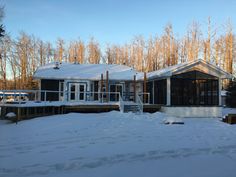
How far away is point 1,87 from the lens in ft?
139

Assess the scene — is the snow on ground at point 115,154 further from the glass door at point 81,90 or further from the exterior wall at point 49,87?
the glass door at point 81,90

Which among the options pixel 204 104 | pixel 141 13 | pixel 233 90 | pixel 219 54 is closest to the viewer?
pixel 204 104

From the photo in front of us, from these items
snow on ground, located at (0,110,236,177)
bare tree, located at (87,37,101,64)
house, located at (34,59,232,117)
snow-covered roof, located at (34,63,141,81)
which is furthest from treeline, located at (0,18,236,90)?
snow on ground, located at (0,110,236,177)

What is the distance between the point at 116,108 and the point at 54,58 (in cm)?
3329

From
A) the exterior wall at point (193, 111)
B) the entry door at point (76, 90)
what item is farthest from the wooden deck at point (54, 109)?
the entry door at point (76, 90)

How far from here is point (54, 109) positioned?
1736 centimetres

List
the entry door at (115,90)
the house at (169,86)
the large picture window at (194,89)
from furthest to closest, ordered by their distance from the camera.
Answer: the entry door at (115,90)
the large picture window at (194,89)
the house at (169,86)

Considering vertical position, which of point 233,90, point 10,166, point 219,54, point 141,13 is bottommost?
point 10,166

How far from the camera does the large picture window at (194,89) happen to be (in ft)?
62.7

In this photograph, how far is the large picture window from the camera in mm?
19125

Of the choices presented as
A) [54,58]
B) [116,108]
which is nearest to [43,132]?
[116,108]

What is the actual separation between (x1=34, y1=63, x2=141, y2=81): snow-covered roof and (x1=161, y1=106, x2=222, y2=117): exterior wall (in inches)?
220

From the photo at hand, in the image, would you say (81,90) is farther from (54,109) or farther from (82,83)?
(54,109)

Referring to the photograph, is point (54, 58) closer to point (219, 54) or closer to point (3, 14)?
point (3, 14)
